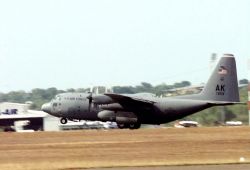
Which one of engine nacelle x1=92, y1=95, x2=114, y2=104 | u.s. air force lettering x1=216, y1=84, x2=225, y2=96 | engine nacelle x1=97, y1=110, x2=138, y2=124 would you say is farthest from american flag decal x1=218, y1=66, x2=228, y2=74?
engine nacelle x1=92, y1=95, x2=114, y2=104

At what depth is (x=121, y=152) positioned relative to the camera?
123ft

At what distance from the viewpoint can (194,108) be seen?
63.8 metres

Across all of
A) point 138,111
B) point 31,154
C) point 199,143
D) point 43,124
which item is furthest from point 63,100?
point 43,124

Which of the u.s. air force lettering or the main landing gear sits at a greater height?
the u.s. air force lettering

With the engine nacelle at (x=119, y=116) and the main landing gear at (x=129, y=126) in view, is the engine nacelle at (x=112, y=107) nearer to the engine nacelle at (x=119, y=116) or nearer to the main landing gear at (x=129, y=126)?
the engine nacelle at (x=119, y=116)

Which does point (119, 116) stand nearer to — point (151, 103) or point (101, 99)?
point (101, 99)

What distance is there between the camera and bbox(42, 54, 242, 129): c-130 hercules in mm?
64125

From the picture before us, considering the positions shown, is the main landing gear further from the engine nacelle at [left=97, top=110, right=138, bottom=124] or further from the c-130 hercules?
the engine nacelle at [left=97, top=110, right=138, bottom=124]

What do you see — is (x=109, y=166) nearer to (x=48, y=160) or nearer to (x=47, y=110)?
(x=48, y=160)

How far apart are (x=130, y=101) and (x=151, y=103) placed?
A: 1.97 metres

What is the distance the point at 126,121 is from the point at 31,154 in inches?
1158

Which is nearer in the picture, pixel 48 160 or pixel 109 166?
pixel 109 166

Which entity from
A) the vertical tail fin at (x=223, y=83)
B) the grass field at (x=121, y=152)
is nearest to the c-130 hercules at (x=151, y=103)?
the vertical tail fin at (x=223, y=83)

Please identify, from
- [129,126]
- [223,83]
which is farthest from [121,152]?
[223,83]
